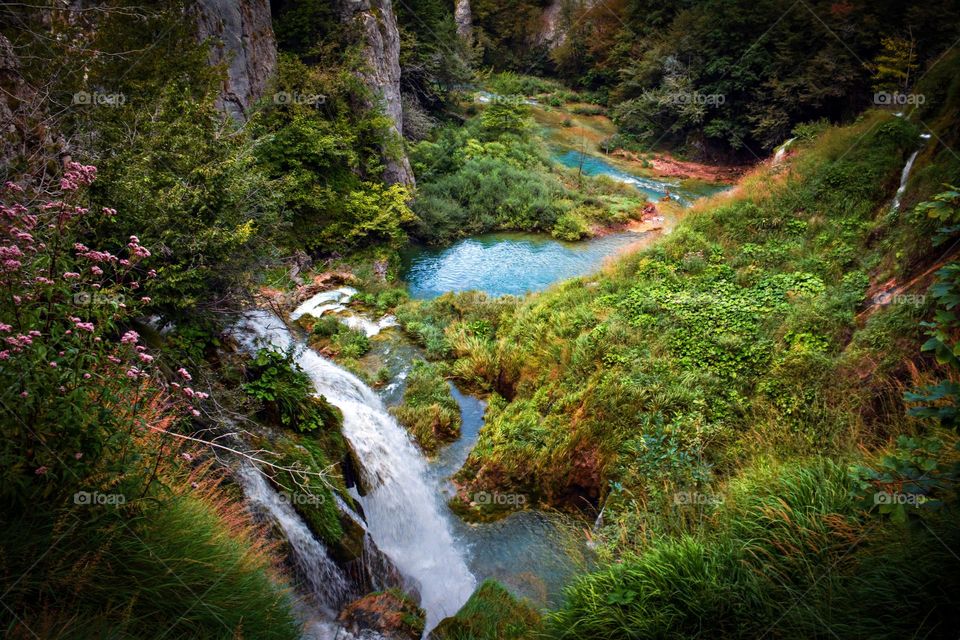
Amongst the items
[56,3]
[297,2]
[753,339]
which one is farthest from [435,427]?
[297,2]

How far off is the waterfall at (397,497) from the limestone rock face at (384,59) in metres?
11.3

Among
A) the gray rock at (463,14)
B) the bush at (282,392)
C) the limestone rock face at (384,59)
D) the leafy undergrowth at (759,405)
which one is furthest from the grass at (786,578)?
the gray rock at (463,14)

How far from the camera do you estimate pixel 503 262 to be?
16.8m

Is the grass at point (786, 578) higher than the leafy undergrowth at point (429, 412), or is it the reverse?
the grass at point (786, 578)

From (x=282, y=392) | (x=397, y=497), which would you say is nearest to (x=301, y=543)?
(x=282, y=392)

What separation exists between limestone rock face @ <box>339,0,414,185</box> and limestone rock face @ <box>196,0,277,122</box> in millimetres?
3601

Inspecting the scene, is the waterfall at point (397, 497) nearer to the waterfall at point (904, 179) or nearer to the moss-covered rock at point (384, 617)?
the moss-covered rock at point (384, 617)

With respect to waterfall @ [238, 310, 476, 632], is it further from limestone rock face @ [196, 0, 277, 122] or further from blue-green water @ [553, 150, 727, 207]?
blue-green water @ [553, 150, 727, 207]

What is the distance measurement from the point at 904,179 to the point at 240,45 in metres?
15.6

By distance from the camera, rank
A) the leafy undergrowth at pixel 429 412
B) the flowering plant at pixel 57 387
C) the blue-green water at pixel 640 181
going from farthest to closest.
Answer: the blue-green water at pixel 640 181 < the leafy undergrowth at pixel 429 412 < the flowering plant at pixel 57 387

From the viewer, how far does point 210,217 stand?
559cm

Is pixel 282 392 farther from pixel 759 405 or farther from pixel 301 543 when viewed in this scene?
pixel 759 405

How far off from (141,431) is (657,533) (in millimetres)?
4384

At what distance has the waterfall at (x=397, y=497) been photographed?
6.23 meters
